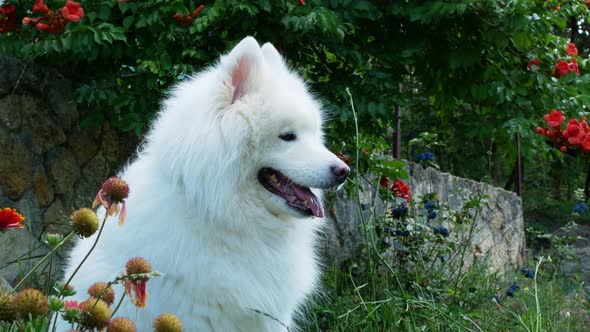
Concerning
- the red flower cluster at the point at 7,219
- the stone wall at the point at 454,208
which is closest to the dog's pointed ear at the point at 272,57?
the stone wall at the point at 454,208

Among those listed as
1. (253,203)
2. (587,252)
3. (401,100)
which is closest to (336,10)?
(401,100)

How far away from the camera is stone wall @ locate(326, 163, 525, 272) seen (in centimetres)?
542

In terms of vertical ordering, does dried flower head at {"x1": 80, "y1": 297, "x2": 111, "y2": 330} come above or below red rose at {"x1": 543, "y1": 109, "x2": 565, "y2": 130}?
above

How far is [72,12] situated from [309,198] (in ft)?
6.45

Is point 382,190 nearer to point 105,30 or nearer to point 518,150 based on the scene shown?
point 518,150

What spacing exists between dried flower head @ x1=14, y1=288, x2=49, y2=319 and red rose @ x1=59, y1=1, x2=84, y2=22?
2.90 m

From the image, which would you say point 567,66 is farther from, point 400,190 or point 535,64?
point 400,190

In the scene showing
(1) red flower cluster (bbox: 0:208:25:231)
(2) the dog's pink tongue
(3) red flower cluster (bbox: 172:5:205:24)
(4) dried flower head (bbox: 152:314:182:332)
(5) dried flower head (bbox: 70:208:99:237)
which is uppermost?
(5) dried flower head (bbox: 70:208:99:237)

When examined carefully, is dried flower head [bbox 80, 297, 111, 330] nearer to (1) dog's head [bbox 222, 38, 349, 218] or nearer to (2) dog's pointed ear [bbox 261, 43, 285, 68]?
(1) dog's head [bbox 222, 38, 349, 218]

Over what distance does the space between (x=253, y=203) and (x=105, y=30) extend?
1817 millimetres

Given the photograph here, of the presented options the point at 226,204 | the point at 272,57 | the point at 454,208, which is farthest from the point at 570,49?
the point at 454,208

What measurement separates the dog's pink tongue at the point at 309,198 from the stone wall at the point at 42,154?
271 centimetres

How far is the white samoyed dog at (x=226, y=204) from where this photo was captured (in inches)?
102

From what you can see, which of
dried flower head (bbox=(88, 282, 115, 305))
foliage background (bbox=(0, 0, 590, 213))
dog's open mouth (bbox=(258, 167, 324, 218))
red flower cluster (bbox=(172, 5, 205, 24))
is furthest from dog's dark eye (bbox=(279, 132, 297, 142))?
red flower cluster (bbox=(172, 5, 205, 24))
